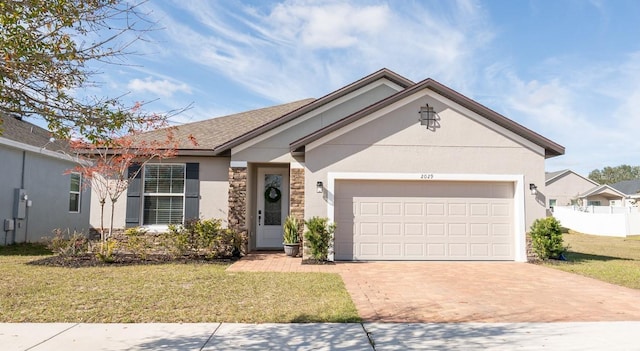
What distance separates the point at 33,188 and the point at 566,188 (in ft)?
136

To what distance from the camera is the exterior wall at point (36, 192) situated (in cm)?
1505

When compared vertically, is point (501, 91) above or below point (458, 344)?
above

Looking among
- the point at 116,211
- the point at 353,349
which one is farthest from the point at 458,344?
the point at 116,211

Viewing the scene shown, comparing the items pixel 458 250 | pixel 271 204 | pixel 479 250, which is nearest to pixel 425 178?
pixel 458 250

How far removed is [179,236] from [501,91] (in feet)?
48.3

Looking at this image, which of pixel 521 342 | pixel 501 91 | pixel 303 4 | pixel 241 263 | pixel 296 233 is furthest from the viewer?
pixel 501 91

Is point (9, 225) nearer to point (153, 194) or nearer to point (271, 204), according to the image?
point (153, 194)

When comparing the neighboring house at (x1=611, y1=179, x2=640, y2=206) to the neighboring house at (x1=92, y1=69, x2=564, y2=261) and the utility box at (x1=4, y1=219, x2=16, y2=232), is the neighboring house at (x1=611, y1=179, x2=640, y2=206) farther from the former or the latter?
the utility box at (x1=4, y1=219, x2=16, y2=232)

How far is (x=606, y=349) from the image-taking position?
15.1 feet

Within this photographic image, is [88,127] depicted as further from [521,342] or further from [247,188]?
[247,188]

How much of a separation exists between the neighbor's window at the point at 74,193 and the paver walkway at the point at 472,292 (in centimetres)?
1227

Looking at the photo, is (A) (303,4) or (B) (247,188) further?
(B) (247,188)

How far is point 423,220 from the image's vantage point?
11.8 metres

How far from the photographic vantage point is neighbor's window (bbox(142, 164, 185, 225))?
12914 mm
